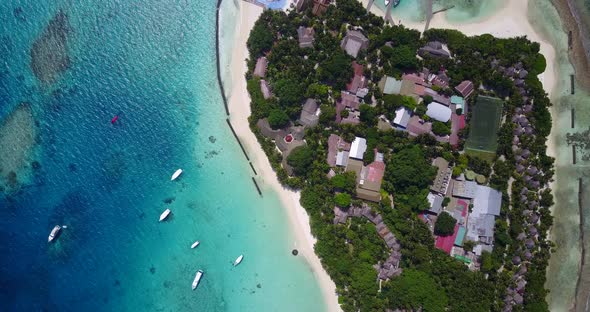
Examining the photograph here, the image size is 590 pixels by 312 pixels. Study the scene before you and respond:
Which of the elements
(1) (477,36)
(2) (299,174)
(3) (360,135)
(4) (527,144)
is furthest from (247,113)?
(4) (527,144)

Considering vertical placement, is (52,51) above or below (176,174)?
above

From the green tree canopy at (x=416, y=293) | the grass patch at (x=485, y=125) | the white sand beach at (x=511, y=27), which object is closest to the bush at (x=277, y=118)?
the white sand beach at (x=511, y=27)

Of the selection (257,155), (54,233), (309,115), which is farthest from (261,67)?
(54,233)

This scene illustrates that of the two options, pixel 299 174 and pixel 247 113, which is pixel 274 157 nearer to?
pixel 299 174

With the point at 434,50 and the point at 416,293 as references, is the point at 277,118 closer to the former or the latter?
the point at 434,50

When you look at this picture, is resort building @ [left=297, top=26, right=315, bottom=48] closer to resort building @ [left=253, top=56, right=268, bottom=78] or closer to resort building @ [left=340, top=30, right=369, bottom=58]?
resort building @ [left=340, top=30, right=369, bottom=58]

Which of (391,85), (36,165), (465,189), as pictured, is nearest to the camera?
(465,189)
